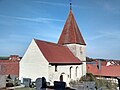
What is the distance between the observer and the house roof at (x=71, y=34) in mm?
39031

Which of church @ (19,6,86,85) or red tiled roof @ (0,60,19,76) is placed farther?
red tiled roof @ (0,60,19,76)

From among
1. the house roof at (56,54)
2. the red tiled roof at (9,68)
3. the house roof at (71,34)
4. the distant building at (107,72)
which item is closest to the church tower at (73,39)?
the house roof at (71,34)

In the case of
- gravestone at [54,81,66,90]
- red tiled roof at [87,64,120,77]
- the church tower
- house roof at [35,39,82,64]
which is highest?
the church tower

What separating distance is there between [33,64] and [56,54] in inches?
188

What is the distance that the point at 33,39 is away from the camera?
3022 centimetres

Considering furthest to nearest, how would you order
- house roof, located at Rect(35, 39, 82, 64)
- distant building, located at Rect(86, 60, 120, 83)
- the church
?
distant building, located at Rect(86, 60, 120, 83) < house roof, located at Rect(35, 39, 82, 64) < the church

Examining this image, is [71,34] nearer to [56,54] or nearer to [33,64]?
[56,54]

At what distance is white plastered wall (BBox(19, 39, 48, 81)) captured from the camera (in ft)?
93.7

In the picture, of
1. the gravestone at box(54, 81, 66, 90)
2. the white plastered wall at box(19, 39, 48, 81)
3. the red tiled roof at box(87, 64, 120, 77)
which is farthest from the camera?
the red tiled roof at box(87, 64, 120, 77)

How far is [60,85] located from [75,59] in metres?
17.7

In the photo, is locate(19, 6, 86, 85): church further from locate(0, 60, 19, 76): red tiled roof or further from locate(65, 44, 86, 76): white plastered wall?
locate(0, 60, 19, 76): red tiled roof

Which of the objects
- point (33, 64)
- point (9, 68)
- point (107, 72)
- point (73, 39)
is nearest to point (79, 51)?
point (73, 39)

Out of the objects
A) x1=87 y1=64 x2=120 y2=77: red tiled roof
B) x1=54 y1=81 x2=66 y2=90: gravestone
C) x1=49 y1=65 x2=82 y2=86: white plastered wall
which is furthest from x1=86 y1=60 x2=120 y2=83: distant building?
x1=54 y1=81 x2=66 y2=90: gravestone

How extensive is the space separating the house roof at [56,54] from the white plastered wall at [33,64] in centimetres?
71
